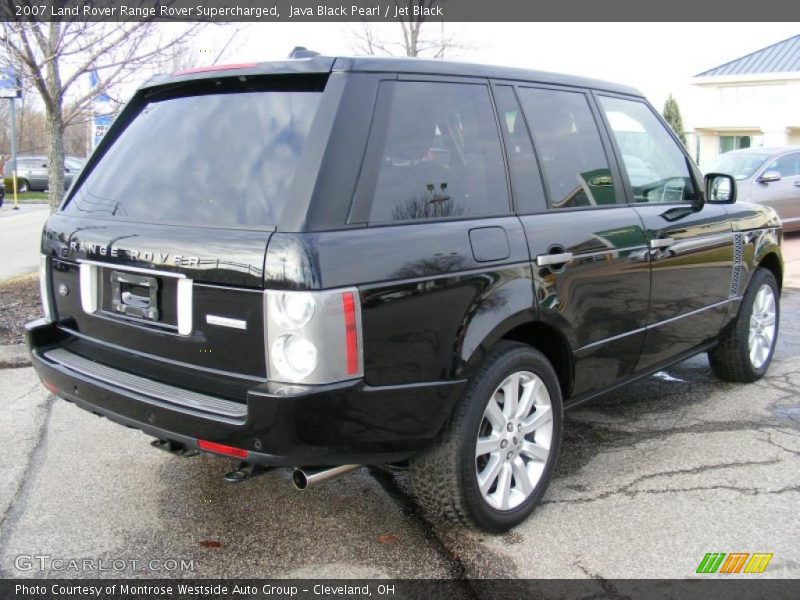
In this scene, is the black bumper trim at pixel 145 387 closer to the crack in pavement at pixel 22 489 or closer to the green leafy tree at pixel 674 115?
the crack in pavement at pixel 22 489

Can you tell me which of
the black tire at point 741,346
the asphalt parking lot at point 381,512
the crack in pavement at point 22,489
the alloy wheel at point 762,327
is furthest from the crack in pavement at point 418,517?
the alloy wheel at point 762,327

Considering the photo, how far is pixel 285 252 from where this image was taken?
2443mm

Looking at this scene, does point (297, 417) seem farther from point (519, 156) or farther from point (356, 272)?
point (519, 156)

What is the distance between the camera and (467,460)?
2908 mm

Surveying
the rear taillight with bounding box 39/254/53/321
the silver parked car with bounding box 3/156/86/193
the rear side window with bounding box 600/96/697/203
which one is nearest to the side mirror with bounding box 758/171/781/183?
the rear side window with bounding box 600/96/697/203

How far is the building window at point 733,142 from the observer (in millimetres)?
30462

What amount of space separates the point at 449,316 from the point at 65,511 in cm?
201

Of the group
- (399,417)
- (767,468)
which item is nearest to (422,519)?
(399,417)

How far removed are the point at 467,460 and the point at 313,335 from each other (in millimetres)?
895

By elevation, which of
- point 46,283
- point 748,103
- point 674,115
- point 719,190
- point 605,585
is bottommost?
point 605,585

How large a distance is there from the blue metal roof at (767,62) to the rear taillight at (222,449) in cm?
3228

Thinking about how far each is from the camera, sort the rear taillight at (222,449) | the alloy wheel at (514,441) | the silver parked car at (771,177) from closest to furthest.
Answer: the rear taillight at (222,449)
the alloy wheel at (514,441)
the silver parked car at (771,177)

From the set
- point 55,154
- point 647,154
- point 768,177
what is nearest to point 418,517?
point 647,154

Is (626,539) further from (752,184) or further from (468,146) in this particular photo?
(752,184)
